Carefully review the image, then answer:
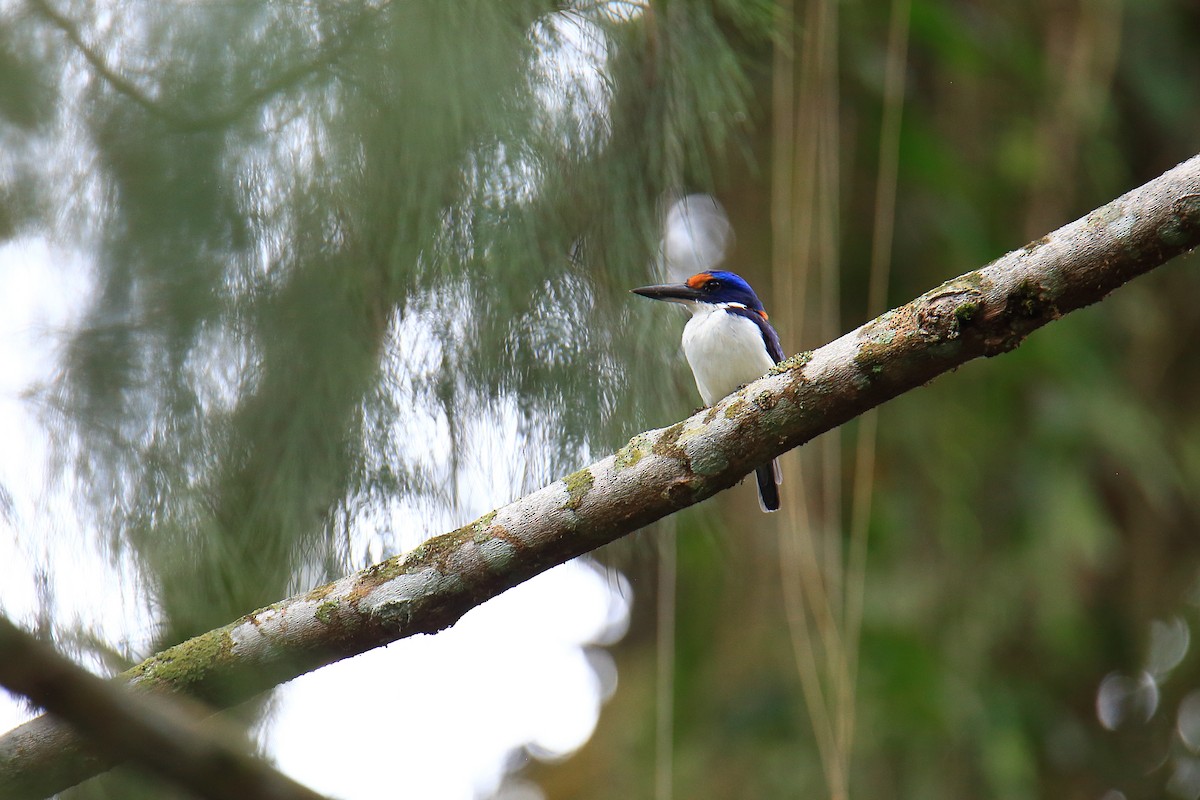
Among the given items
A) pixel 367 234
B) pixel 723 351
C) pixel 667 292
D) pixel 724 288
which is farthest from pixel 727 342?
→ pixel 367 234

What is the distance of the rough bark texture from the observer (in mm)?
1647

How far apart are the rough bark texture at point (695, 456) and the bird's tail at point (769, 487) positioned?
5.75 feet

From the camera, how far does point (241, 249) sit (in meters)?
1.60

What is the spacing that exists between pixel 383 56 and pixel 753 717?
10.9 ft

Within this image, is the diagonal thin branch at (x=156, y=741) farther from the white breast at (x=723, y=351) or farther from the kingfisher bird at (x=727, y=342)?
the white breast at (x=723, y=351)

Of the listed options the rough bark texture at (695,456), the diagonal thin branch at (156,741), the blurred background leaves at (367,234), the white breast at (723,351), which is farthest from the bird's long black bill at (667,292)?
the diagonal thin branch at (156,741)

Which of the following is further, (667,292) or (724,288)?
(724,288)

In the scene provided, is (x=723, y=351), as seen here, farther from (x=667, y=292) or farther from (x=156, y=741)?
(x=156, y=741)

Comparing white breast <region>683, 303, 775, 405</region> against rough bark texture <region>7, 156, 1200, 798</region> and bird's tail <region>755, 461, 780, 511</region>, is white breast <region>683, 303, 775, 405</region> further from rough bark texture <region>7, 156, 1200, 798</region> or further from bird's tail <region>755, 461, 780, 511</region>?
rough bark texture <region>7, 156, 1200, 798</region>

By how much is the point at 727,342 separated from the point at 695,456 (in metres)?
1.62

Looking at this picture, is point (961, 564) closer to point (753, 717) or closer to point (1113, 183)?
point (753, 717)

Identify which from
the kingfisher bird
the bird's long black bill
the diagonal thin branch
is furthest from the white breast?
the diagonal thin branch

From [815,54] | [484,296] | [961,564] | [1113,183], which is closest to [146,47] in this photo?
[484,296]

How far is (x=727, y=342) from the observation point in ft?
11.3
